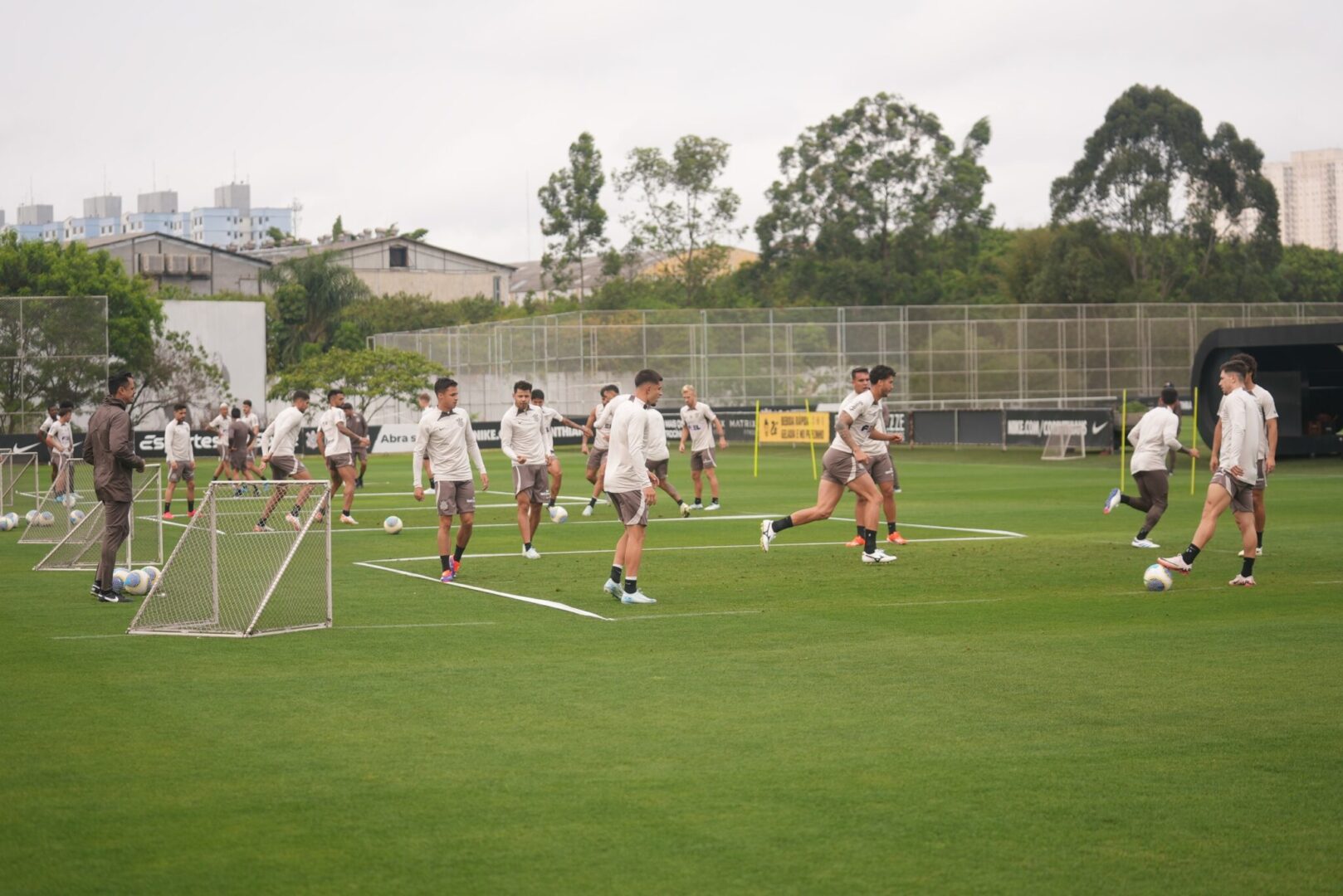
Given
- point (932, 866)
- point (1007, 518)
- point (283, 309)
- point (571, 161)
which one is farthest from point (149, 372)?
point (932, 866)

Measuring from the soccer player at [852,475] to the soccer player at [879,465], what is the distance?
0.85ft

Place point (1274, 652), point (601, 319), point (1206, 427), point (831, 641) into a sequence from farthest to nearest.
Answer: point (601, 319), point (1206, 427), point (831, 641), point (1274, 652)

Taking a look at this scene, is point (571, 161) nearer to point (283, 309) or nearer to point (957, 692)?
point (283, 309)

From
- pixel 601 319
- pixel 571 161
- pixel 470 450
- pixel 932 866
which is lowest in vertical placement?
pixel 932 866

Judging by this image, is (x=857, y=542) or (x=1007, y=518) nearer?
(x=857, y=542)

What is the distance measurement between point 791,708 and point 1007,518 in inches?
585

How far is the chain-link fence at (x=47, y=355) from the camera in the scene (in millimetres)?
48125

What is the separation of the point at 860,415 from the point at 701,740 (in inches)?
389

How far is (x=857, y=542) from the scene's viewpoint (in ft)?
61.7

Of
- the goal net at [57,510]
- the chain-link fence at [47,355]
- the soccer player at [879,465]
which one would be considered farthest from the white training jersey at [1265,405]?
the chain-link fence at [47,355]

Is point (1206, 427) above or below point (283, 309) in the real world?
below

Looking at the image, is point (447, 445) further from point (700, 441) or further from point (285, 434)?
point (700, 441)

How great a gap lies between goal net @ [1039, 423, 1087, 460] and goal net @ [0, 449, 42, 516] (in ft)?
84.1

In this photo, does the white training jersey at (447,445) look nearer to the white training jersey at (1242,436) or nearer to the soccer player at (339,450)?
the soccer player at (339,450)
